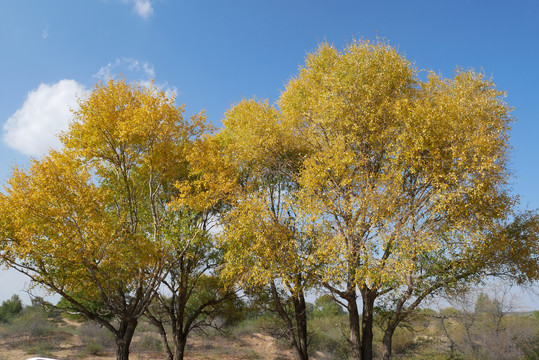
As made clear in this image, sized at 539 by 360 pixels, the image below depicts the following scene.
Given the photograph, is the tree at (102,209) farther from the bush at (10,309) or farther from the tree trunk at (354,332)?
the bush at (10,309)

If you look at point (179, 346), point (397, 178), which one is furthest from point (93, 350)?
point (397, 178)

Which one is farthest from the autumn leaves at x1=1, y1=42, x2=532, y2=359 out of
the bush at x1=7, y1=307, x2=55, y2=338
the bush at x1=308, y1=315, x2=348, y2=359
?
the bush at x1=7, y1=307, x2=55, y2=338

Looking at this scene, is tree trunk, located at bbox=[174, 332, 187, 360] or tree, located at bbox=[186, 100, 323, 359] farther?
tree trunk, located at bbox=[174, 332, 187, 360]

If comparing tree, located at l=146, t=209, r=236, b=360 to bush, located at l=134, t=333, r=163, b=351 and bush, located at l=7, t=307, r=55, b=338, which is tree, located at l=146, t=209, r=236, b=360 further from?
bush, located at l=7, t=307, r=55, b=338

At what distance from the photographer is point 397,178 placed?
39.7 ft

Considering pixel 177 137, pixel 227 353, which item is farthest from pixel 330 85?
pixel 227 353

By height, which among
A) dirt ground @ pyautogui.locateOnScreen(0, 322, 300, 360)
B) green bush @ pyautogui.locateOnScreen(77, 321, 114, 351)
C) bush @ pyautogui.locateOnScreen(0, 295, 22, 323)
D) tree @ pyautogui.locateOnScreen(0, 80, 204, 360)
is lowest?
dirt ground @ pyautogui.locateOnScreen(0, 322, 300, 360)

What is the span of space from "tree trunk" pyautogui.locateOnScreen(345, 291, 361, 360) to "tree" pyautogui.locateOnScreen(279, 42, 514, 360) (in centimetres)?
5

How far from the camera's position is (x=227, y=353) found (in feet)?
100

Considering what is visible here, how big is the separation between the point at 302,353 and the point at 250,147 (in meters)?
10.3

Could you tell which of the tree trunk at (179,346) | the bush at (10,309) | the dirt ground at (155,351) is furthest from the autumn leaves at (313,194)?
the bush at (10,309)

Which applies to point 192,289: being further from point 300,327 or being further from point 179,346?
point 300,327

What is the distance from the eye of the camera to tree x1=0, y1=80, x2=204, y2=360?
11.2m

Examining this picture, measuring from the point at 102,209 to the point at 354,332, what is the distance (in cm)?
1091
